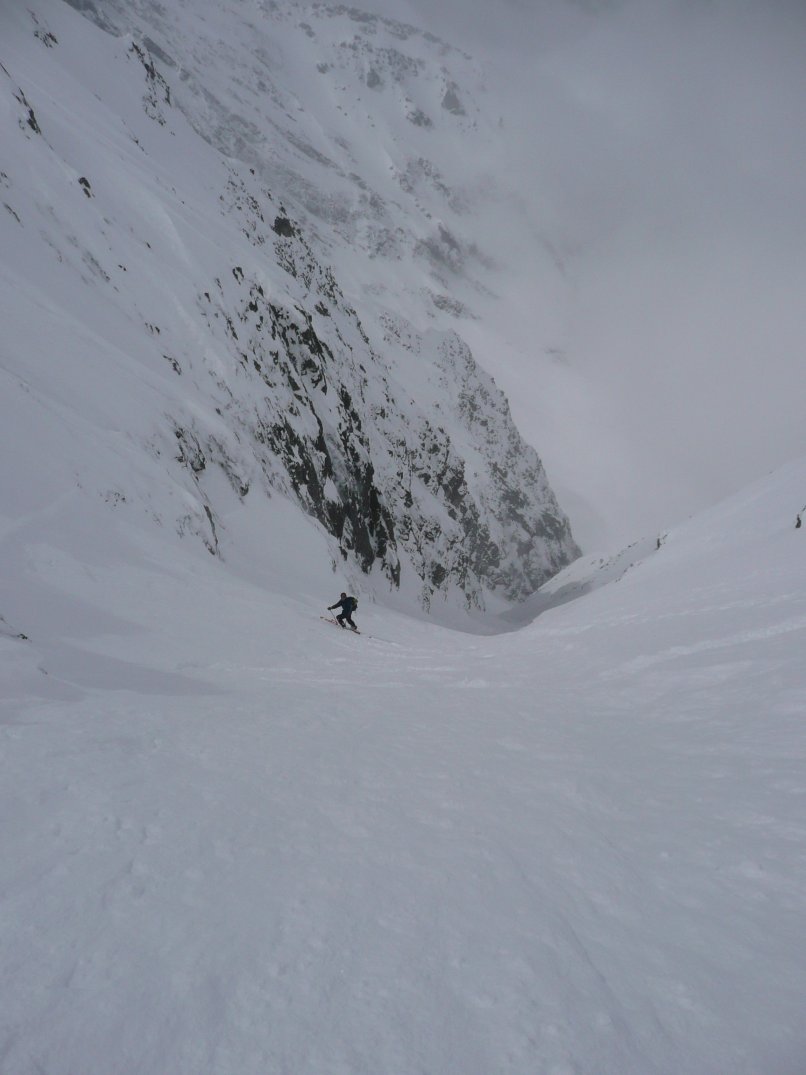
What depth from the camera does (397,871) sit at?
10.8 feet

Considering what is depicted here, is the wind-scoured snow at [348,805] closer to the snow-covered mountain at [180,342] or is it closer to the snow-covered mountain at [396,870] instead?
the snow-covered mountain at [396,870]

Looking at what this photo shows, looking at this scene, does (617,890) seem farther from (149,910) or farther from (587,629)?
(587,629)

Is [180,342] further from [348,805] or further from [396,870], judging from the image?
[396,870]

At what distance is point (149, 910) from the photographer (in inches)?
110

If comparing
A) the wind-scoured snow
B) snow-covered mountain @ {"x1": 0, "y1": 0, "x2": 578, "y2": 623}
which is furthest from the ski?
snow-covered mountain @ {"x1": 0, "y1": 0, "x2": 578, "y2": 623}

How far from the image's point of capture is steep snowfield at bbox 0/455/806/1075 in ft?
7.24

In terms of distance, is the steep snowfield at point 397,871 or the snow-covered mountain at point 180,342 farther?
the snow-covered mountain at point 180,342

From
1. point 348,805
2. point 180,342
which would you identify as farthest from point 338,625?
point 180,342

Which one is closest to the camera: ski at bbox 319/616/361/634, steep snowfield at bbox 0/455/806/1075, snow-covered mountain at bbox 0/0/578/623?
steep snowfield at bbox 0/455/806/1075

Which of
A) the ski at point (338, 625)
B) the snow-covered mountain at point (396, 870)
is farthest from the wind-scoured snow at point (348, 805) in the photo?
the ski at point (338, 625)

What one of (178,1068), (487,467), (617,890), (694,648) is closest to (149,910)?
(178,1068)

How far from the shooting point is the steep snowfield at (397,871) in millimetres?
2207

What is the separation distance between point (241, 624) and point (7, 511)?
5.03 meters

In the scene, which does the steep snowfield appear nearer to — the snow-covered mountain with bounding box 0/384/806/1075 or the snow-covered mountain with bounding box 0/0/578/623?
the snow-covered mountain with bounding box 0/384/806/1075
